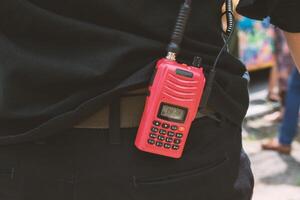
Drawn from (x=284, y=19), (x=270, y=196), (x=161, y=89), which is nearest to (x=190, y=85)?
(x=161, y=89)

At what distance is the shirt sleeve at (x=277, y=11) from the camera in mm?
1201

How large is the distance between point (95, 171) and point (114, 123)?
0.32 ft

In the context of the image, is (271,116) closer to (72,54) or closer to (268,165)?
(268,165)

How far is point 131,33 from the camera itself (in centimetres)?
111

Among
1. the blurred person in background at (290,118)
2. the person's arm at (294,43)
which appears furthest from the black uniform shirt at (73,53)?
the blurred person in background at (290,118)

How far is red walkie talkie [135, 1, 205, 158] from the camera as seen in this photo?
3.49 feet

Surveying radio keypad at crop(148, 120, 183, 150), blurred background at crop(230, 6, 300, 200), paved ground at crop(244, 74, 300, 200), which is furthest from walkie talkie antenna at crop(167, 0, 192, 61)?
paved ground at crop(244, 74, 300, 200)

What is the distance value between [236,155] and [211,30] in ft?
0.90

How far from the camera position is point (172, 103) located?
42.4 inches

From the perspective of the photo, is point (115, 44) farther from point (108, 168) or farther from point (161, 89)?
point (108, 168)

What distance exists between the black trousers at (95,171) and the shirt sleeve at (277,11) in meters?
0.29

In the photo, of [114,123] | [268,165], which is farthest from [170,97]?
[268,165]

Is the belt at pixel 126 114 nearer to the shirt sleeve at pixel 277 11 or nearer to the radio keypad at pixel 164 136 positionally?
the radio keypad at pixel 164 136

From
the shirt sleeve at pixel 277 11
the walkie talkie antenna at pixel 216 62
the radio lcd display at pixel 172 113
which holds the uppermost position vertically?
the shirt sleeve at pixel 277 11
